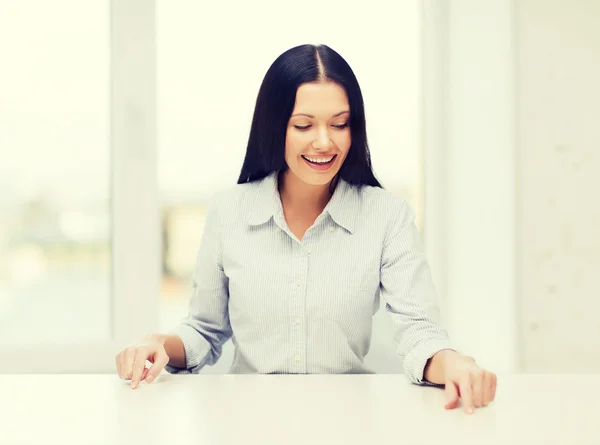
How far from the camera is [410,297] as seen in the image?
131 centimetres

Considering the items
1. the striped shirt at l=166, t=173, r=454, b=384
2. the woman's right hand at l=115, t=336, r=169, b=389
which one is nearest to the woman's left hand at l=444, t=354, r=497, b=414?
the striped shirt at l=166, t=173, r=454, b=384

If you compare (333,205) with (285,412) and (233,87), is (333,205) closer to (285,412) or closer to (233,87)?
(285,412)

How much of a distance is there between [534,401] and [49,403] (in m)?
0.75

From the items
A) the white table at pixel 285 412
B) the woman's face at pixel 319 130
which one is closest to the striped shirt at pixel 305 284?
the woman's face at pixel 319 130

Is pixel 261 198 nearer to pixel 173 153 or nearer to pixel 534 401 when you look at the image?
pixel 534 401

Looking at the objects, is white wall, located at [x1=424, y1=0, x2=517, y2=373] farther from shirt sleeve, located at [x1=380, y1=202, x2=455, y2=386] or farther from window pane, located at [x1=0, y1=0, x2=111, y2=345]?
window pane, located at [x1=0, y1=0, x2=111, y2=345]

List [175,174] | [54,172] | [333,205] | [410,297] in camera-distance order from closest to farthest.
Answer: [410,297]
[333,205]
[54,172]
[175,174]

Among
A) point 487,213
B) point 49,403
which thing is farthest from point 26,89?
point 487,213

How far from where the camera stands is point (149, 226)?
227 centimetres

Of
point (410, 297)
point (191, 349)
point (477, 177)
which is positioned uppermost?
point (477, 177)

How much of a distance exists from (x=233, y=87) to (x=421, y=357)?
160 cm

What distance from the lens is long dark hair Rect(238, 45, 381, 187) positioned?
1365 mm

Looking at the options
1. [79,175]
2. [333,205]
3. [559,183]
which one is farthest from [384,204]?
[79,175]

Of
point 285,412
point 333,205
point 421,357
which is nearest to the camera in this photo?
point 285,412
